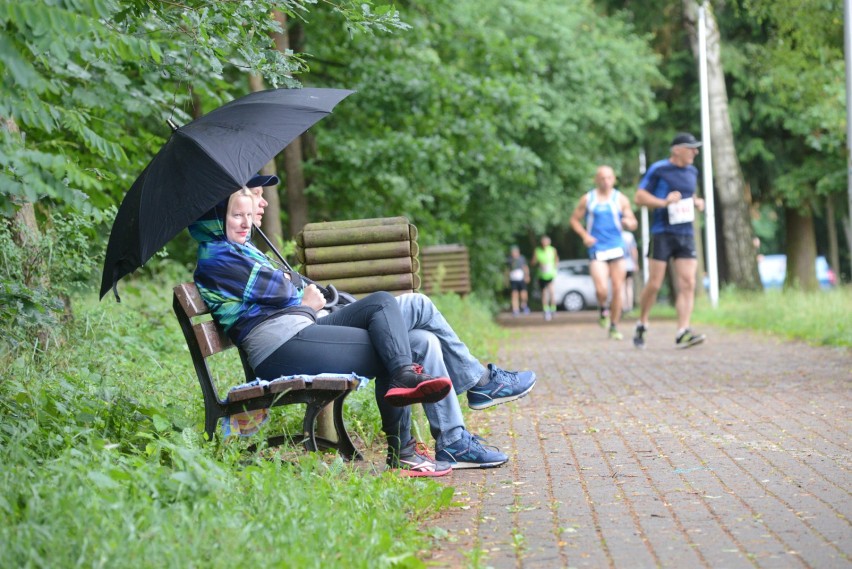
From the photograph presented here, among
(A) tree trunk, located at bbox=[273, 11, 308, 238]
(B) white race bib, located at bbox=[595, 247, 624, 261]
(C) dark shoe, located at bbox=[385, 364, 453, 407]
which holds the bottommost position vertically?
(C) dark shoe, located at bbox=[385, 364, 453, 407]

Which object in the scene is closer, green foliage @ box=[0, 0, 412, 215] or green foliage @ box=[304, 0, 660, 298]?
green foliage @ box=[0, 0, 412, 215]

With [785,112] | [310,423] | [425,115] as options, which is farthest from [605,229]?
[785,112]

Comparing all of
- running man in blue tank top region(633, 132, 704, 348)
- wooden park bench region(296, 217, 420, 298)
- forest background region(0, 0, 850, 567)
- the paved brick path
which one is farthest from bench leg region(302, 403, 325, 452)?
running man in blue tank top region(633, 132, 704, 348)

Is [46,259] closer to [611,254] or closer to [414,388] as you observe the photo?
[414,388]

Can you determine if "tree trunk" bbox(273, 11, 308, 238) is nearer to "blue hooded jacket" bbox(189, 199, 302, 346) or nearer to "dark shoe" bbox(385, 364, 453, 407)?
"blue hooded jacket" bbox(189, 199, 302, 346)

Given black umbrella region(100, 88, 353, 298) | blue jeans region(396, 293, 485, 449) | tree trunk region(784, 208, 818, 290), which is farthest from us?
tree trunk region(784, 208, 818, 290)

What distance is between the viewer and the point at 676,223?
13547 millimetres

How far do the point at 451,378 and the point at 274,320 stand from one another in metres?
1.05

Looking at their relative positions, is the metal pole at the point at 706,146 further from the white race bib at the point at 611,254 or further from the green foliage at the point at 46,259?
the green foliage at the point at 46,259

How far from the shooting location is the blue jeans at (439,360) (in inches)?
239

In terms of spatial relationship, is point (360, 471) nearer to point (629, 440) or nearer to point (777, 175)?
point (629, 440)

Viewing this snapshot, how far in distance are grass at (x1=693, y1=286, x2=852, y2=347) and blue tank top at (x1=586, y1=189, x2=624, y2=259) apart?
2404 millimetres

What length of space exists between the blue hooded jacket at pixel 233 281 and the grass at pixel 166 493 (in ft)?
1.92

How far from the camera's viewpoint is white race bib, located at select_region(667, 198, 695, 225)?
44.4 ft
